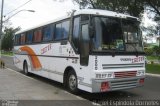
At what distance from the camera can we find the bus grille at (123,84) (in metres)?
11.1

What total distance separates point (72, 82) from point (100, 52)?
2295 millimetres

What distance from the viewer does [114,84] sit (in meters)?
11.1

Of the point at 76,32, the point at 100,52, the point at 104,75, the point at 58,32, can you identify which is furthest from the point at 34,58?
the point at 104,75

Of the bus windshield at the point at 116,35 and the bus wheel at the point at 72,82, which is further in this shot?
the bus wheel at the point at 72,82

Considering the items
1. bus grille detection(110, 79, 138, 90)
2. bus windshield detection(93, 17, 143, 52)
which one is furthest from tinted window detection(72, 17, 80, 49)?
bus grille detection(110, 79, 138, 90)

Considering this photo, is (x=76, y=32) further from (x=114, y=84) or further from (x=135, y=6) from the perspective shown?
(x=135, y=6)

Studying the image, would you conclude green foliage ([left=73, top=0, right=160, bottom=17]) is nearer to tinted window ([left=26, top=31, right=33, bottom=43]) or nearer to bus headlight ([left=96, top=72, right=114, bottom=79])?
tinted window ([left=26, top=31, right=33, bottom=43])

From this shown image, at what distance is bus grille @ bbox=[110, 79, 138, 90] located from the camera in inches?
438

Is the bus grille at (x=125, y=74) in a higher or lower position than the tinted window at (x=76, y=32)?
lower

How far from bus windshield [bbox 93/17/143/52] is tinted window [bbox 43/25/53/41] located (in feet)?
14.5

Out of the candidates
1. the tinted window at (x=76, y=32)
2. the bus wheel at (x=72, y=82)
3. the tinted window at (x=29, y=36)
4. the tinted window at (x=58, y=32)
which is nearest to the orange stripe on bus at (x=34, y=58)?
the tinted window at (x=29, y=36)

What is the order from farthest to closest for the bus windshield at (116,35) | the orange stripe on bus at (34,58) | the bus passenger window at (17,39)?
the bus passenger window at (17,39), the orange stripe on bus at (34,58), the bus windshield at (116,35)

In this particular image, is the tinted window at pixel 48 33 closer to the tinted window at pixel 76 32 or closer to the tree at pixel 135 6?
the tinted window at pixel 76 32

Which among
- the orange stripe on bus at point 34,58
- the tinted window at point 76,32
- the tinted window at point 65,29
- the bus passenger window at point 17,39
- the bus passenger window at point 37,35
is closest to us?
the tinted window at point 76,32
